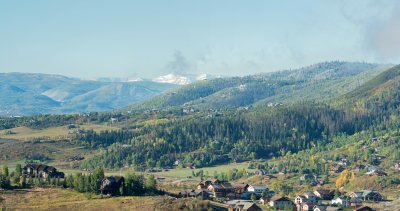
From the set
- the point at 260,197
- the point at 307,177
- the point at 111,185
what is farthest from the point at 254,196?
the point at 307,177

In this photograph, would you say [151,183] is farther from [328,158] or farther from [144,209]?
[328,158]

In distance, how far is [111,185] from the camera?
97188mm

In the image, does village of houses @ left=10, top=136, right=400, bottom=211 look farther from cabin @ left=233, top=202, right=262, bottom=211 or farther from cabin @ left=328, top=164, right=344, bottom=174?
cabin @ left=328, top=164, right=344, bottom=174

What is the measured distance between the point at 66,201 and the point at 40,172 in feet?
117

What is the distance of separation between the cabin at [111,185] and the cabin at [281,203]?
28246mm

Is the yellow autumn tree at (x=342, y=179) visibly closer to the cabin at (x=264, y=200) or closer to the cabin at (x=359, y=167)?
the cabin at (x=359, y=167)

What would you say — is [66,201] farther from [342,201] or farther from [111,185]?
[342,201]

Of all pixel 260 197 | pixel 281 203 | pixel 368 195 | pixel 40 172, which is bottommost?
pixel 368 195

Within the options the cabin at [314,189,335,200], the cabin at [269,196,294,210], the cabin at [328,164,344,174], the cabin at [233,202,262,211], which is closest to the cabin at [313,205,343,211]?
the cabin at [269,196,294,210]

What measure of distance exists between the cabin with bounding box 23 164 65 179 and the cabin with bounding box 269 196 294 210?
135ft

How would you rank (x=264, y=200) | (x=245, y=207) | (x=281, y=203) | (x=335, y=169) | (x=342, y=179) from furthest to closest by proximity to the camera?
(x=335, y=169)
(x=342, y=179)
(x=264, y=200)
(x=281, y=203)
(x=245, y=207)

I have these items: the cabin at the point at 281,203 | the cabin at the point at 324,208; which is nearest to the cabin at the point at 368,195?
the cabin at the point at 324,208

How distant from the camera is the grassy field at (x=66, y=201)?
280 feet

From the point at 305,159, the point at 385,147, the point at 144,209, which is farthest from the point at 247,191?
the point at 385,147
